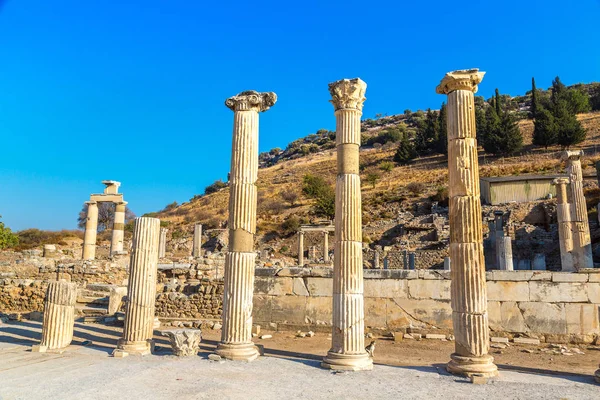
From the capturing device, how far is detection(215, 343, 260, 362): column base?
900cm

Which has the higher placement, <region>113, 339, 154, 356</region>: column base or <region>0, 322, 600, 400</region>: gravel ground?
<region>113, 339, 154, 356</region>: column base

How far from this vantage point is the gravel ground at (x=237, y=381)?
6473 mm

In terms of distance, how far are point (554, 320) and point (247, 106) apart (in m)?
10.3

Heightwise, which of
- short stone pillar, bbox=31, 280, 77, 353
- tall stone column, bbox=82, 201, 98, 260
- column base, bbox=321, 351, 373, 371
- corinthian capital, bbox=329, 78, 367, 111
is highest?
corinthian capital, bbox=329, 78, 367, 111

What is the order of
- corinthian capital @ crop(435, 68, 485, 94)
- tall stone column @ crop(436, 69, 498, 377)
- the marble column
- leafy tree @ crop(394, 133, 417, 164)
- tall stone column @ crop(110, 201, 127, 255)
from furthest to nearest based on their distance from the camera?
1. leafy tree @ crop(394, 133, 417, 164)
2. tall stone column @ crop(110, 201, 127, 255)
3. the marble column
4. corinthian capital @ crop(435, 68, 485, 94)
5. tall stone column @ crop(436, 69, 498, 377)

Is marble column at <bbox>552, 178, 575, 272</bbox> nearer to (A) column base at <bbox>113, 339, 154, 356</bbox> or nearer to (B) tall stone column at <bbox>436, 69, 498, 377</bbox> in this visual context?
(B) tall stone column at <bbox>436, 69, 498, 377</bbox>

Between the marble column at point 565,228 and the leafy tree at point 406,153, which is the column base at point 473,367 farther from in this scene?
the leafy tree at point 406,153

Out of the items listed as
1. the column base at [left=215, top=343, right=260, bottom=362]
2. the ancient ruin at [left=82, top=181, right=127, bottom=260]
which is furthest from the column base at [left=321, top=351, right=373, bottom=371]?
the ancient ruin at [left=82, top=181, right=127, bottom=260]

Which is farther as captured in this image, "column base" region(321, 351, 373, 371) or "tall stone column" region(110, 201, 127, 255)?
"tall stone column" region(110, 201, 127, 255)

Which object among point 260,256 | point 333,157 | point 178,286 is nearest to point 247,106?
point 178,286

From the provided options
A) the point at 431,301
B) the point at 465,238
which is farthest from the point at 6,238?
the point at 465,238

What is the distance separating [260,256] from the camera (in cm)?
3328

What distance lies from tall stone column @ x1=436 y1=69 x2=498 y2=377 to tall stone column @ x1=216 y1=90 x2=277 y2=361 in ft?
14.0

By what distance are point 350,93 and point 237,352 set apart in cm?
628
